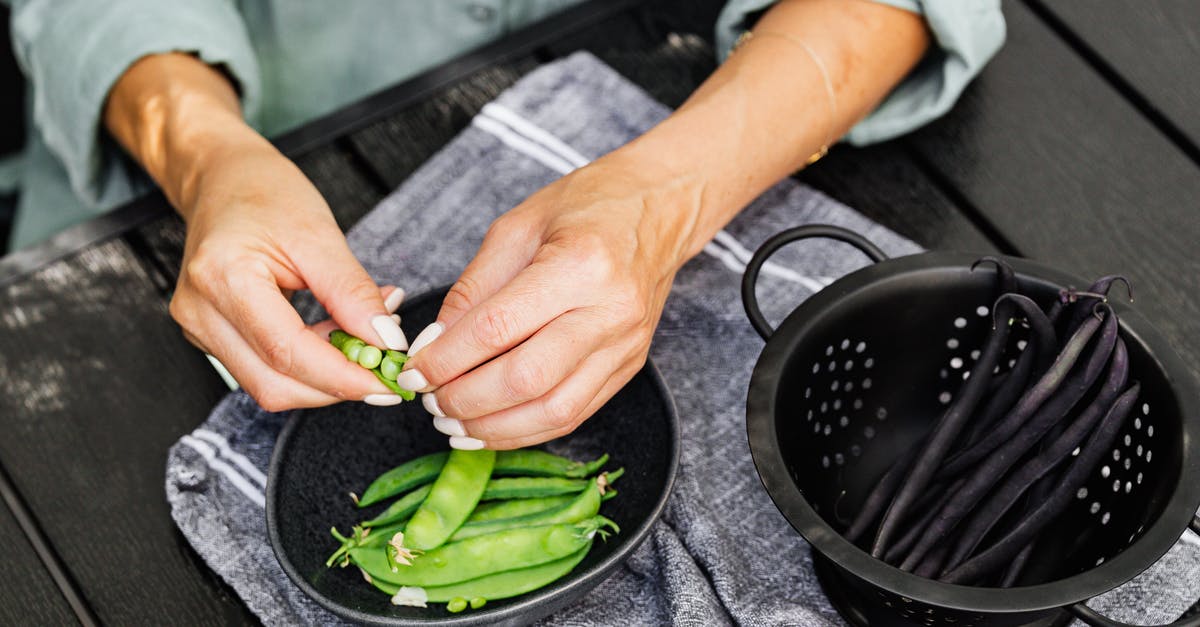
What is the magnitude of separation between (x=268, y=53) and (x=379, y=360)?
791 millimetres

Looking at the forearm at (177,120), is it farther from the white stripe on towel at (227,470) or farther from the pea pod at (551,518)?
the pea pod at (551,518)

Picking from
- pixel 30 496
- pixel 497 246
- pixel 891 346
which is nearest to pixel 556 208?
pixel 497 246

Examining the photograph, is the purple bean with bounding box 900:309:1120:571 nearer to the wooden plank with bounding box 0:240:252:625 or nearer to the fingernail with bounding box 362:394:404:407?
the fingernail with bounding box 362:394:404:407

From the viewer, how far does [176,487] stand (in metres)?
1.09

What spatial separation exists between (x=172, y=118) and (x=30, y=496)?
0.45 m

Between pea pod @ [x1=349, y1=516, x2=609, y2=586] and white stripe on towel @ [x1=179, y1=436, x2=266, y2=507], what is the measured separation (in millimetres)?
178

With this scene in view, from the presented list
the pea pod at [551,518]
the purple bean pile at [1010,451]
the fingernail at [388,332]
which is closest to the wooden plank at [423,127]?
the fingernail at [388,332]

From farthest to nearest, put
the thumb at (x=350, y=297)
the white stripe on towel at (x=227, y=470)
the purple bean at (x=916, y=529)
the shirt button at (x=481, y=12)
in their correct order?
the shirt button at (x=481, y=12) < the white stripe on towel at (x=227, y=470) < the thumb at (x=350, y=297) < the purple bean at (x=916, y=529)

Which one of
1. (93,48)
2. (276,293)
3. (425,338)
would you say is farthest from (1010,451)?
(93,48)

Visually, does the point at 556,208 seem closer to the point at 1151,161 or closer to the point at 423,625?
the point at 423,625

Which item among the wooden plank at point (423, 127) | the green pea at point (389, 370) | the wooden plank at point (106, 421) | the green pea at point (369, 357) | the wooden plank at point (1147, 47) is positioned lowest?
the wooden plank at point (106, 421)

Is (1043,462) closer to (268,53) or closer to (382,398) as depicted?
(382,398)

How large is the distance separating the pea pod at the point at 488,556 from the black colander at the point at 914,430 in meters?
0.20

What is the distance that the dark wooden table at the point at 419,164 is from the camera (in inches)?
42.4
